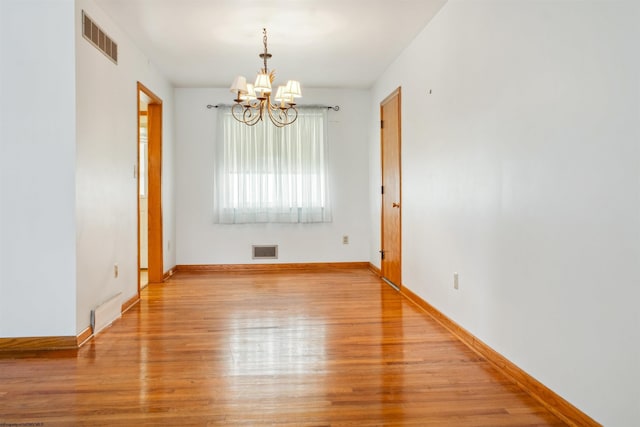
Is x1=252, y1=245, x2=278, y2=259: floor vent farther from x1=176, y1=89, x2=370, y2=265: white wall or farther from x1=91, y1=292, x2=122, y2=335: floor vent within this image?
x1=91, y1=292, x2=122, y2=335: floor vent

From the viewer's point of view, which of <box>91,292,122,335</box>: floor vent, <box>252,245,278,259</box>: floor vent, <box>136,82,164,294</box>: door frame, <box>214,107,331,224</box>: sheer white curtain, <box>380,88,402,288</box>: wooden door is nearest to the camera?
<box>91,292,122,335</box>: floor vent

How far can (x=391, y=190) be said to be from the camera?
5793mm

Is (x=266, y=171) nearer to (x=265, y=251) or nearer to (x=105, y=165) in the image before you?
(x=265, y=251)

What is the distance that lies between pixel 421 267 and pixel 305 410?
2.50 m

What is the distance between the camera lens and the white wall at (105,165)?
3.53m

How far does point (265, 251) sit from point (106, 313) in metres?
3.23

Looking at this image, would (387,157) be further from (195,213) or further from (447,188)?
(195,213)

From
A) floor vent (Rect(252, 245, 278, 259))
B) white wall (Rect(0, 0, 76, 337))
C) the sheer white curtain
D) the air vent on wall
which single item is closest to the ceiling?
the air vent on wall

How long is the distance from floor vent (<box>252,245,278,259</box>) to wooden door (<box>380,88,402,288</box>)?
163cm

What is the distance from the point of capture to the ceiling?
13.0 ft

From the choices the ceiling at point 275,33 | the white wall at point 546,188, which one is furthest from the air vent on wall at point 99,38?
the white wall at point 546,188

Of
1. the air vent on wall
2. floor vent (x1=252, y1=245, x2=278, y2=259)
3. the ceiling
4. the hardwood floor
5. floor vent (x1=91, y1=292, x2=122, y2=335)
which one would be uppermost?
the ceiling

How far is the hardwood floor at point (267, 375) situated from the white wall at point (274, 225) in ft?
7.92

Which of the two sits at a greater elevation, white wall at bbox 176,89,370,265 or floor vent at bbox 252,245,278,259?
white wall at bbox 176,89,370,265
